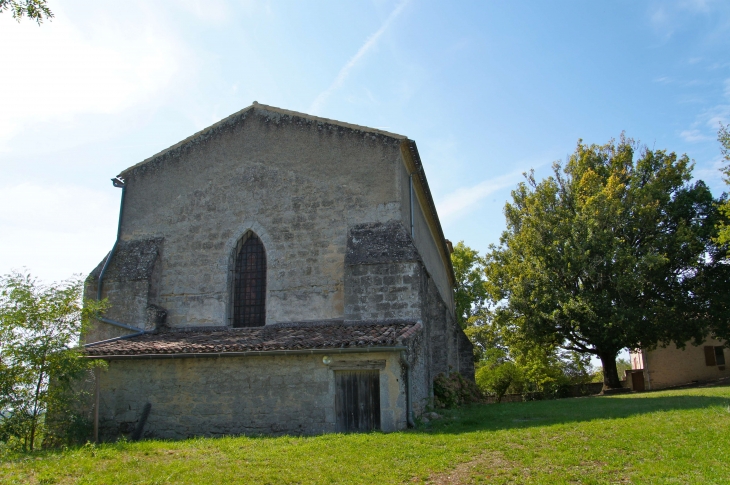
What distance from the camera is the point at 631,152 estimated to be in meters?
27.2

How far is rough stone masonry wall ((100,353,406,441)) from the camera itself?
40.3 ft

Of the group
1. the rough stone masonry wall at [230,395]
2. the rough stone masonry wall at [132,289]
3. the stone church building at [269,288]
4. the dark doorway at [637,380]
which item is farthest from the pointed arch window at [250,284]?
the dark doorway at [637,380]

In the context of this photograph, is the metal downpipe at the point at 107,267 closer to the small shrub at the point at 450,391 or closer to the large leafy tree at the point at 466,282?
the small shrub at the point at 450,391

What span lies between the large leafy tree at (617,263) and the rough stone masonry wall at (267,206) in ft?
42.1

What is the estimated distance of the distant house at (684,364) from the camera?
97.5 ft

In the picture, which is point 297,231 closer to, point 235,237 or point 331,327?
point 235,237

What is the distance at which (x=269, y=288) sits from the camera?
15.9 meters

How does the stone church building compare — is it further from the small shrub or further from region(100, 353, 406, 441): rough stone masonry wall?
the small shrub

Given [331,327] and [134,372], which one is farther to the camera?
[331,327]

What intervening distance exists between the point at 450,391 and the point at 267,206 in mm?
7911

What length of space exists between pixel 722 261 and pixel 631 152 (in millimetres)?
6621

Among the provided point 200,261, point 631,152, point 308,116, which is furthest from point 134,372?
point 631,152

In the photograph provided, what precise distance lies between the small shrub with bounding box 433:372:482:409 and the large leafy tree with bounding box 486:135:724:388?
7.59 metres

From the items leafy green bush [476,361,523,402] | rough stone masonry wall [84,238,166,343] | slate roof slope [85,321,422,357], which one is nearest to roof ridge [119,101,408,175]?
rough stone masonry wall [84,238,166,343]
